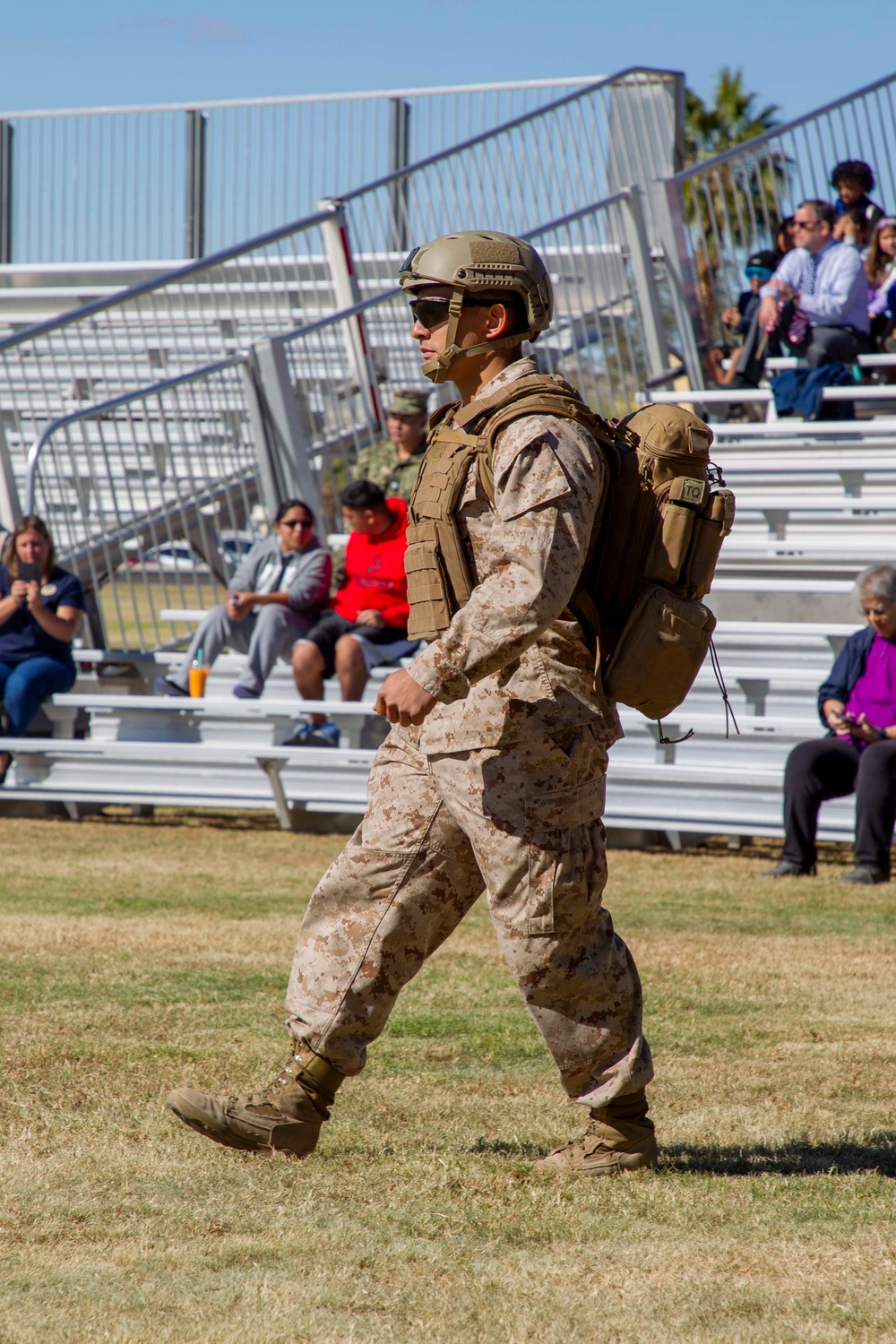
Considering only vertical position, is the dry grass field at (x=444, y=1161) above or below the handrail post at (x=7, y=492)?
below

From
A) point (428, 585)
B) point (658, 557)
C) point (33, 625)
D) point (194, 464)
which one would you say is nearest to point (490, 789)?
point (428, 585)

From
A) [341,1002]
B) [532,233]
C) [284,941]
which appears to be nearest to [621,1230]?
[341,1002]

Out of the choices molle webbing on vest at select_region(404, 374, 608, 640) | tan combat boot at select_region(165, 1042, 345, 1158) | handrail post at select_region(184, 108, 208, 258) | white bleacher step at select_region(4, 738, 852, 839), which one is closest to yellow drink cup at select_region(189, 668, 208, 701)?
white bleacher step at select_region(4, 738, 852, 839)

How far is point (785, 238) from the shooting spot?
1291 cm

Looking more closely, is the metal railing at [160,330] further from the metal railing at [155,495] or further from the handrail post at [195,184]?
the handrail post at [195,184]

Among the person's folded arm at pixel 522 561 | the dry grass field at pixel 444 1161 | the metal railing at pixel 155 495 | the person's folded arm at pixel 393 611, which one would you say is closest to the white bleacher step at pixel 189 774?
the person's folded arm at pixel 393 611

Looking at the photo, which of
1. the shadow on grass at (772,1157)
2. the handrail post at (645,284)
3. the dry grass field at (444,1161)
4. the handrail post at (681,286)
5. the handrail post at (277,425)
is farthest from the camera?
the handrail post at (681,286)

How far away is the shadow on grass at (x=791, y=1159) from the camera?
373cm

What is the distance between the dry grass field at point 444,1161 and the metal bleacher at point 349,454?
2.57 meters

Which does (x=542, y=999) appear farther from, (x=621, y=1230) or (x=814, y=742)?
(x=814, y=742)

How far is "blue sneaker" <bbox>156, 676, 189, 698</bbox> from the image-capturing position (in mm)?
10219

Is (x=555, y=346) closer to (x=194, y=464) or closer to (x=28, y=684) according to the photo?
(x=194, y=464)

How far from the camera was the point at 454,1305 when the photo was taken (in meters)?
2.85

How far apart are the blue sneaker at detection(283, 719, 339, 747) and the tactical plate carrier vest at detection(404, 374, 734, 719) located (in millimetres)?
5941
